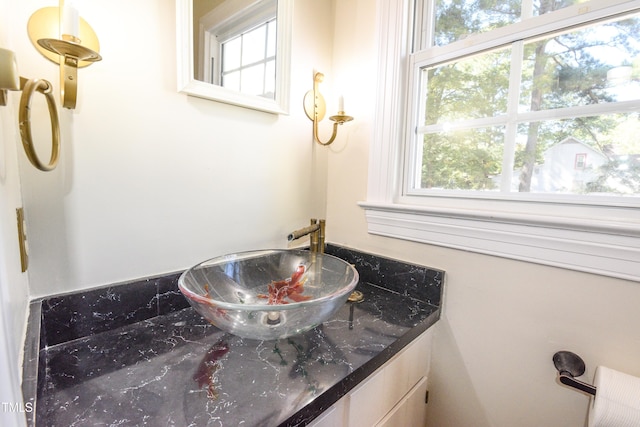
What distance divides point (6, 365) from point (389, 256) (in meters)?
0.98

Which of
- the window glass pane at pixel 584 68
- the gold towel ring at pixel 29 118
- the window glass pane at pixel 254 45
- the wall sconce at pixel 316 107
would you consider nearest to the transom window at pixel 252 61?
the window glass pane at pixel 254 45

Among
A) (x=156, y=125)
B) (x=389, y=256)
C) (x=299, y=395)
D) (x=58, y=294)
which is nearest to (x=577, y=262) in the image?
(x=389, y=256)

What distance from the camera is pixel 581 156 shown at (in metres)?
0.75

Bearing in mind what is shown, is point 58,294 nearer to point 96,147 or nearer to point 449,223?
point 96,147

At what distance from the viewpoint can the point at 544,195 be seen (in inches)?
30.7

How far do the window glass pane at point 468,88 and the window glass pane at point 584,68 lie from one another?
0.06 m

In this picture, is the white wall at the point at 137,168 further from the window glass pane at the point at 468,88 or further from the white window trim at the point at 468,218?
the window glass pane at the point at 468,88

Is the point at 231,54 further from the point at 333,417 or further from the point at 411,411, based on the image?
the point at 411,411

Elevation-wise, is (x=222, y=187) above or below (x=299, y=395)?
above

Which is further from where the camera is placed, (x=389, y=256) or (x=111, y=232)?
(x=389, y=256)

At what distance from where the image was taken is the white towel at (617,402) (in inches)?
23.0

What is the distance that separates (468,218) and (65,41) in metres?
1.03

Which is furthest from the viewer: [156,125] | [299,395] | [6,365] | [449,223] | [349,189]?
[349,189]

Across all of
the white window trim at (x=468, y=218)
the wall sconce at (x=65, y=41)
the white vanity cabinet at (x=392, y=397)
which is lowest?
the white vanity cabinet at (x=392, y=397)
